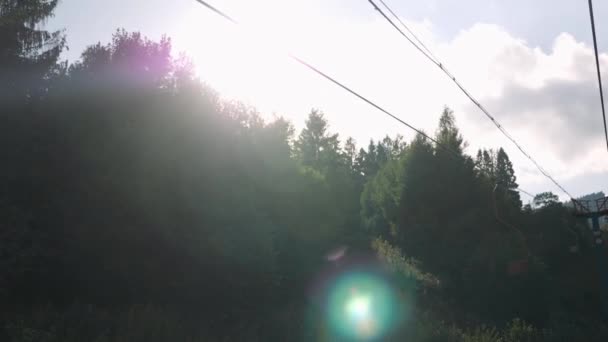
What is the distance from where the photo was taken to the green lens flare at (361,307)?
16.4 m

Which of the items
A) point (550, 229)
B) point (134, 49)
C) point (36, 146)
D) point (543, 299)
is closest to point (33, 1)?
point (134, 49)

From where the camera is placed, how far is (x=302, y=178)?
29.6 metres

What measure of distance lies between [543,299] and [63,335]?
Answer: 28288mm

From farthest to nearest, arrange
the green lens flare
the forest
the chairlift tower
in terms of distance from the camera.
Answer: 1. the chairlift tower
2. the green lens flare
3. the forest

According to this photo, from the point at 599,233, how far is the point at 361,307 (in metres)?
28.5

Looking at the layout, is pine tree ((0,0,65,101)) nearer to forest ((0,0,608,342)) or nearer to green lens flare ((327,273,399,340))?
forest ((0,0,608,342))

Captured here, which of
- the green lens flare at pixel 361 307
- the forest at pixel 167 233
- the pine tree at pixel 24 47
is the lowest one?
the green lens flare at pixel 361 307

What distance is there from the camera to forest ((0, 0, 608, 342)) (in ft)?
47.0

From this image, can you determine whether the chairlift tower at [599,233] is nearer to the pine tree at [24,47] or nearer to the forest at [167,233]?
the forest at [167,233]

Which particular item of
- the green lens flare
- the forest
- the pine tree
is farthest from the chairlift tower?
the pine tree

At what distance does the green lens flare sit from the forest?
0.14m

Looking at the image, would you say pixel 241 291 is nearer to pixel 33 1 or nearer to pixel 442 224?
pixel 33 1

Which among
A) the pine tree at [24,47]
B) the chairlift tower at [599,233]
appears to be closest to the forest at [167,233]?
the pine tree at [24,47]

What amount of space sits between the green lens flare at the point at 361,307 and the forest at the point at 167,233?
0.14m
